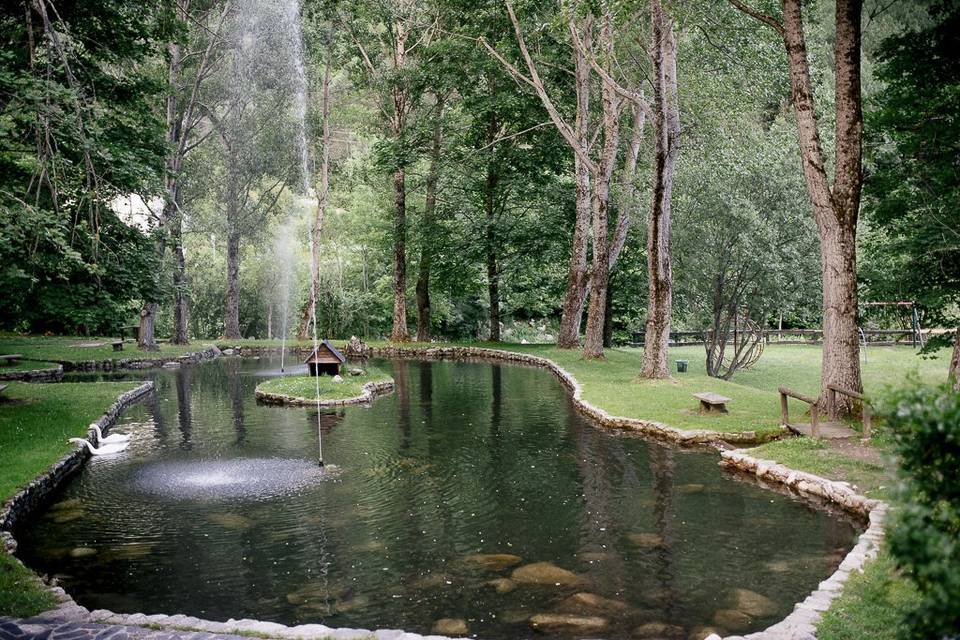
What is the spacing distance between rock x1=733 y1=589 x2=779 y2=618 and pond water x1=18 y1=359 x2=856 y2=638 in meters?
0.03

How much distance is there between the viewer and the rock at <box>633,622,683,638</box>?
6.09m

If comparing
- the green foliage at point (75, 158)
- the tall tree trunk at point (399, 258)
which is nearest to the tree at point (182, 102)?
the tall tree trunk at point (399, 258)

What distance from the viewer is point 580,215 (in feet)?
86.7

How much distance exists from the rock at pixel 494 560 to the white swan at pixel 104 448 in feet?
25.8

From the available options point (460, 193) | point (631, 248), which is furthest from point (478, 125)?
point (631, 248)

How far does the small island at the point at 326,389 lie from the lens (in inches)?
728

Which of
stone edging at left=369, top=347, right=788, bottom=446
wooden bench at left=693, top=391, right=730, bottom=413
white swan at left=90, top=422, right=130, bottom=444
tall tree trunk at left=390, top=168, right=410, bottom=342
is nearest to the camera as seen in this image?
stone edging at left=369, top=347, right=788, bottom=446

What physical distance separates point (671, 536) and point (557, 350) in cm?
2028

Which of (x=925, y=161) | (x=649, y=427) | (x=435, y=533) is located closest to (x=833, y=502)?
(x=649, y=427)

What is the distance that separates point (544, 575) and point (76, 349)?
27685mm

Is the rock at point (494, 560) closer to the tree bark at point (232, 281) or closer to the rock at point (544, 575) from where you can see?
the rock at point (544, 575)

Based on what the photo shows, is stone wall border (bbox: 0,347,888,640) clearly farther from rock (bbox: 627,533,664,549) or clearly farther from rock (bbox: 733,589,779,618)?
rock (bbox: 627,533,664,549)

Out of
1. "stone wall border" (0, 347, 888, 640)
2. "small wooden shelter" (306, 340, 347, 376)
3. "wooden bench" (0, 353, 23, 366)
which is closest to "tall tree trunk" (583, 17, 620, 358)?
"stone wall border" (0, 347, 888, 640)

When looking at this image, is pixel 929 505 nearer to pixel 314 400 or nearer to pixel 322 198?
pixel 314 400
